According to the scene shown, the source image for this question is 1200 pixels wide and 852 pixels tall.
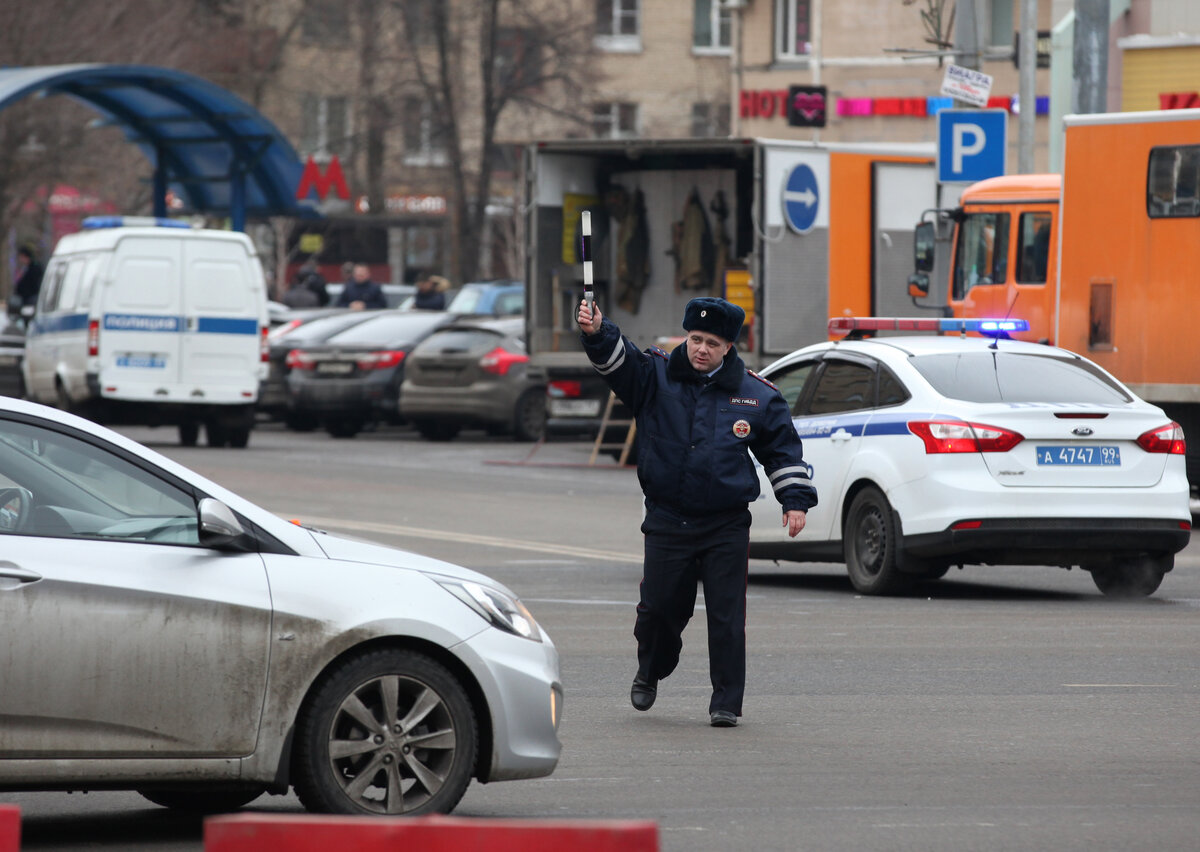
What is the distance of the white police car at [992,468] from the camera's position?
12062mm

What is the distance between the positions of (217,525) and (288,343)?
22.5 metres

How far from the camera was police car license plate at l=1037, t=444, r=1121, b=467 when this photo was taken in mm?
12117

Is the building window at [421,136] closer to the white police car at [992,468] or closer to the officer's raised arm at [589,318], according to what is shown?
the white police car at [992,468]

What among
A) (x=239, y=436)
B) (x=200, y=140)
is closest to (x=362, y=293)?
(x=200, y=140)

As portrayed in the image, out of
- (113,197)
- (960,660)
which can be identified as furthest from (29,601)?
(113,197)

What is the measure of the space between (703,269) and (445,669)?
1848 cm

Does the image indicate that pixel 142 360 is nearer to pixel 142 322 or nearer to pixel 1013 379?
pixel 142 322

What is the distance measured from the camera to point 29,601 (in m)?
5.97

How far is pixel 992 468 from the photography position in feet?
39.6

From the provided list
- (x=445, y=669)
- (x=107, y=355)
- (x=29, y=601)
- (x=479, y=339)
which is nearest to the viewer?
(x=29, y=601)

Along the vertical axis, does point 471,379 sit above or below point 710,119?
below

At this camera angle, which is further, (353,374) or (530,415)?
(353,374)

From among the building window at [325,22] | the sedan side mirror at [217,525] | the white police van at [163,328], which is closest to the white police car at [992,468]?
the sedan side mirror at [217,525]

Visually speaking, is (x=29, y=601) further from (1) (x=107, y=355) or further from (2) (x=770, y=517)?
(1) (x=107, y=355)
